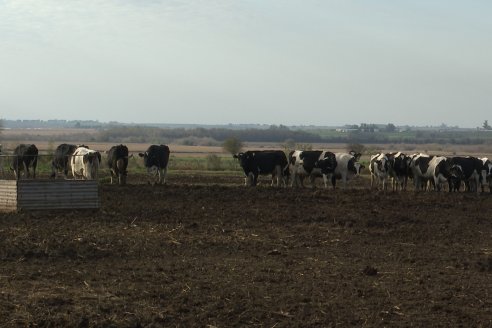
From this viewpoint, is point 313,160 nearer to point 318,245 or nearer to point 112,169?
point 112,169

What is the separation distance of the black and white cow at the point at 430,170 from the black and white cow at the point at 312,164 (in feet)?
13.3

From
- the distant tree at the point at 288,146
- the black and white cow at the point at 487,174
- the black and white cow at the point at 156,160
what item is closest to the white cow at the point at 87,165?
the black and white cow at the point at 156,160

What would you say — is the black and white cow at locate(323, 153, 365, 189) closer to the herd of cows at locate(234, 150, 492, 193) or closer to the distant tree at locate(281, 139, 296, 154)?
the herd of cows at locate(234, 150, 492, 193)

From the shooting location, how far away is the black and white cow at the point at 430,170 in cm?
3422

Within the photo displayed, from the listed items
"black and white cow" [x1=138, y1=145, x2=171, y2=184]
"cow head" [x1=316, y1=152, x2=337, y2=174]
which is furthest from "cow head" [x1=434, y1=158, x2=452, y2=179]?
"black and white cow" [x1=138, y1=145, x2=171, y2=184]

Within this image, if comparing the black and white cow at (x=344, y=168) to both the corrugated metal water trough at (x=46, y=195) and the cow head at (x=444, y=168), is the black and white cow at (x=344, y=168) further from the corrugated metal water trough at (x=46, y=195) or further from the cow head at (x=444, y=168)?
the corrugated metal water trough at (x=46, y=195)

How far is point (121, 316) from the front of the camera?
11219mm

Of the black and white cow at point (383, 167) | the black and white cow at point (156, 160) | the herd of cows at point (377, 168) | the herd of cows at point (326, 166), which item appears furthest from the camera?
the black and white cow at point (156, 160)

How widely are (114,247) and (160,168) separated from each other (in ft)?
64.6

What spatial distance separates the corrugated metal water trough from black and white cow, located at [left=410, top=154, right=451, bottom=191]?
1673cm

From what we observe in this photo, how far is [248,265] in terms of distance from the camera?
1524cm

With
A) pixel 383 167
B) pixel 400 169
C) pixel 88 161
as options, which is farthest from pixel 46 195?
pixel 400 169

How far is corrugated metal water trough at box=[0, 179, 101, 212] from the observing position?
23438 millimetres

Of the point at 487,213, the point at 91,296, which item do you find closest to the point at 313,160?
the point at 487,213
